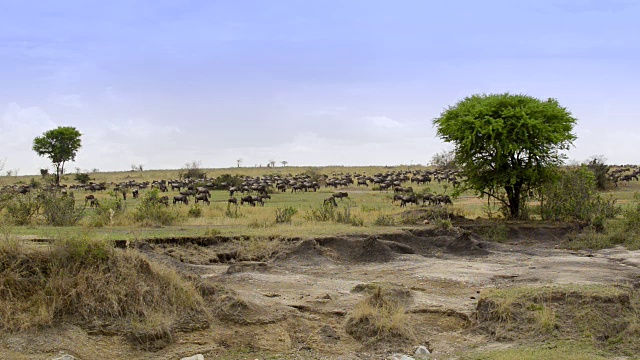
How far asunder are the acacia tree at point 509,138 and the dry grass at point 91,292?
14.9 meters

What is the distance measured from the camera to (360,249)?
17500mm

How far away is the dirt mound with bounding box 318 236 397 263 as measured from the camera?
17.2 m

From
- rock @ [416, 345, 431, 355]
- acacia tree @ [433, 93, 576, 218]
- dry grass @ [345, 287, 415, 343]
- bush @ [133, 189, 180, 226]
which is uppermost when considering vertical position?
acacia tree @ [433, 93, 576, 218]

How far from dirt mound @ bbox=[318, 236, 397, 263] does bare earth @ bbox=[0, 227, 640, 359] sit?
0.03 metres

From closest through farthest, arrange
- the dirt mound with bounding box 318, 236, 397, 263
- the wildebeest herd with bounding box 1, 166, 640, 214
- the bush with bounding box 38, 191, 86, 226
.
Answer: the dirt mound with bounding box 318, 236, 397, 263, the bush with bounding box 38, 191, 86, 226, the wildebeest herd with bounding box 1, 166, 640, 214

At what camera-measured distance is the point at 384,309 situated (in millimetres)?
11305

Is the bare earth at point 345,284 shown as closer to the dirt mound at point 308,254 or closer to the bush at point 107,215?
the dirt mound at point 308,254

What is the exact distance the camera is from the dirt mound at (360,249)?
677 inches

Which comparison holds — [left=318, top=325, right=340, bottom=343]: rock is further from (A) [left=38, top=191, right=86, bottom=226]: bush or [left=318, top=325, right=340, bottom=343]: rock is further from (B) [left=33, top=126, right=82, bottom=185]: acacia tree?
(B) [left=33, top=126, right=82, bottom=185]: acacia tree

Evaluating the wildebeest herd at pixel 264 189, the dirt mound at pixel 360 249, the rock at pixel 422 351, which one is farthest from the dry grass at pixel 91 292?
the wildebeest herd at pixel 264 189

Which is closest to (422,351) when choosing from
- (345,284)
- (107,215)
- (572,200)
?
(345,284)

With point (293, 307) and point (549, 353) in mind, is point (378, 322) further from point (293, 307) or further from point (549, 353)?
point (549, 353)

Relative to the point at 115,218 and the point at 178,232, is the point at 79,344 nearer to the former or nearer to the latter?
the point at 178,232

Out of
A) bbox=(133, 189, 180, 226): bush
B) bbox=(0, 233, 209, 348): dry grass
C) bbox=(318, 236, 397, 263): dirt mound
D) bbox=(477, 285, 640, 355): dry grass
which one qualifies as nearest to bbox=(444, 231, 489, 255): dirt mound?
bbox=(318, 236, 397, 263): dirt mound
